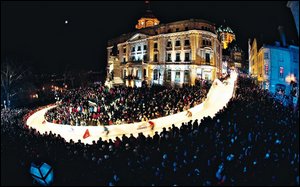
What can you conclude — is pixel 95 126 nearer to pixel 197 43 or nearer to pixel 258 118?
pixel 258 118

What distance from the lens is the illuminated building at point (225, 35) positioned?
29414 millimetres

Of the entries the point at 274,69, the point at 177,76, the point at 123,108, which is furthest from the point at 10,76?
the point at 274,69

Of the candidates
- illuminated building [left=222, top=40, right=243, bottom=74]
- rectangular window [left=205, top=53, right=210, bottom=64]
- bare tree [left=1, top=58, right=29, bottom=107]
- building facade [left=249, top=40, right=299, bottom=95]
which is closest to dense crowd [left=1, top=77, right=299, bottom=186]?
building facade [left=249, top=40, right=299, bottom=95]

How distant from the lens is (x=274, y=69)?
3014cm

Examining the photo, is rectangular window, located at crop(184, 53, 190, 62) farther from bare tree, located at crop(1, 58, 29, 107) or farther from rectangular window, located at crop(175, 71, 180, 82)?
bare tree, located at crop(1, 58, 29, 107)

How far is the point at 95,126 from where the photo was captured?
21469mm

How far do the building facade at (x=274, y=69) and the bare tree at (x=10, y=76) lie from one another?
1285 inches

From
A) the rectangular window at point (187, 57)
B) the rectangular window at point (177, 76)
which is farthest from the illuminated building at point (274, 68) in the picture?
the rectangular window at point (177, 76)

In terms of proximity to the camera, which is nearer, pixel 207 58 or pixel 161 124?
pixel 161 124

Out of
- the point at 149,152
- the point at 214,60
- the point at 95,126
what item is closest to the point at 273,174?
the point at 149,152

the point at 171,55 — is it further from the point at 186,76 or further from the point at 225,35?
the point at 225,35

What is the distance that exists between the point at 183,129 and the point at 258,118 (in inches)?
157

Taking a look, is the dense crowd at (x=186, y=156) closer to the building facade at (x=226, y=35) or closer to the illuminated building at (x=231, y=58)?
the building facade at (x=226, y=35)

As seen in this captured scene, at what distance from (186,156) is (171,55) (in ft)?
98.9
